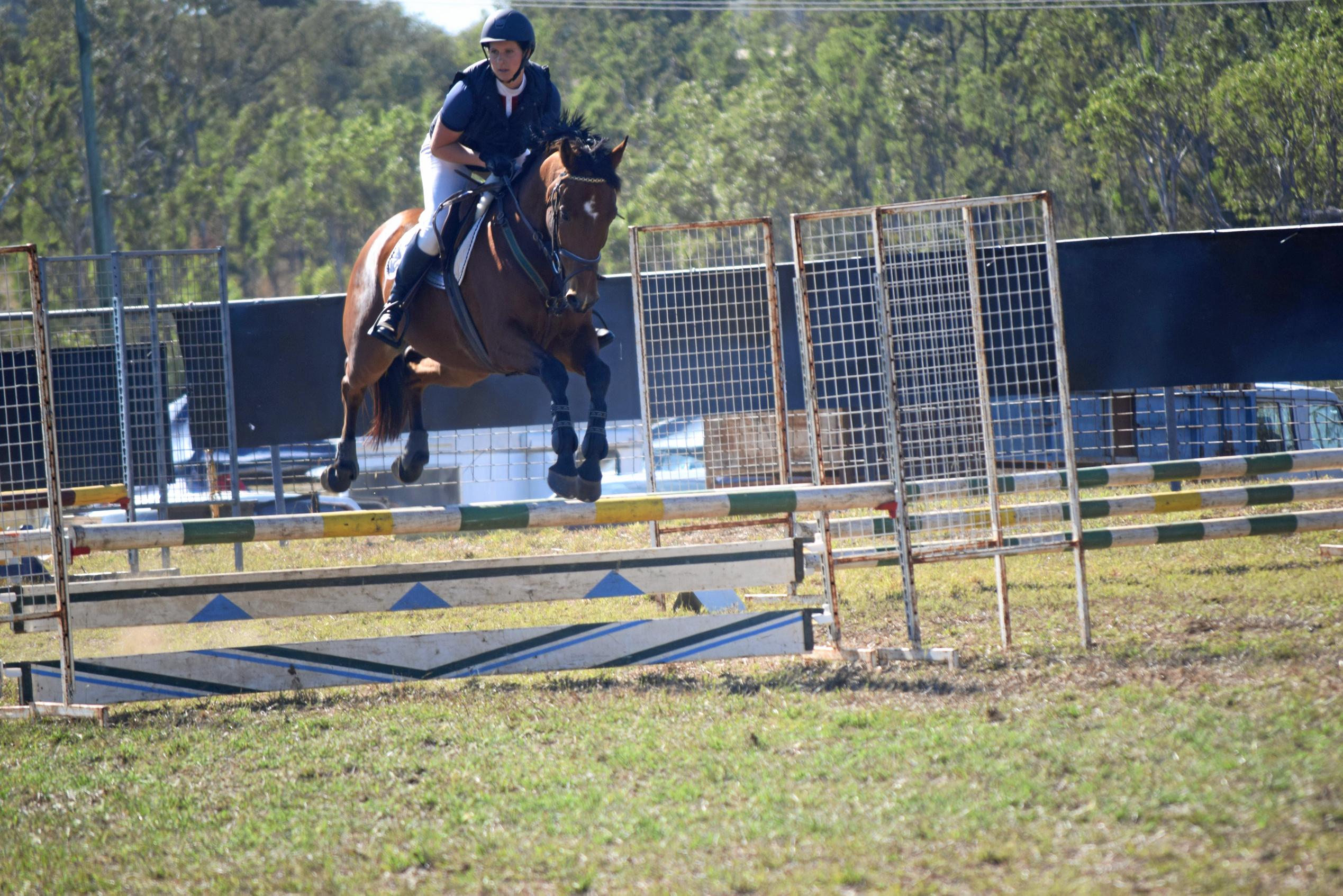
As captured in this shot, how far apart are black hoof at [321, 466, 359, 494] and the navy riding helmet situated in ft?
9.09

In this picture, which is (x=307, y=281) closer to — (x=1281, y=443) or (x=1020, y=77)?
(x=1020, y=77)

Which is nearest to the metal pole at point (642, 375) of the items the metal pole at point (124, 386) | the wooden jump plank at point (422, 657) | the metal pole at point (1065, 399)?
the wooden jump plank at point (422, 657)

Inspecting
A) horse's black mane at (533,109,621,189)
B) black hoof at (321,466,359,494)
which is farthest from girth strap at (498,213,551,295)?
black hoof at (321,466,359,494)

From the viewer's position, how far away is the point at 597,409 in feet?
20.9

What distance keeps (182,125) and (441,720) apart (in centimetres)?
4325

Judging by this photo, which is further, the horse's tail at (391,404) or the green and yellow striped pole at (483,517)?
the horse's tail at (391,404)

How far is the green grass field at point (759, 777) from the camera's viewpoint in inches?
129

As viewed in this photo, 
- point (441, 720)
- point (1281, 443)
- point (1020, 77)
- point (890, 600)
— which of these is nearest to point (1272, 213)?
point (1020, 77)

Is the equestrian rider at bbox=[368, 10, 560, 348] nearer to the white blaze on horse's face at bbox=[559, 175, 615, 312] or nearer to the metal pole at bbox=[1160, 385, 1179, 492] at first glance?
the white blaze on horse's face at bbox=[559, 175, 615, 312]

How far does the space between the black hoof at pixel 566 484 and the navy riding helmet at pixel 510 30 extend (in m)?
2.39

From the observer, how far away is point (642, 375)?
753 cm

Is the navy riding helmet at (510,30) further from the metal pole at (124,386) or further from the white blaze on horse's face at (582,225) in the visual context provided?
the metal pole at (124,386)

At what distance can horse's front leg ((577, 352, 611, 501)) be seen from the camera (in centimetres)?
611

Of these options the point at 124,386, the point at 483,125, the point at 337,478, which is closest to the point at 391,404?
the point at 337,478
